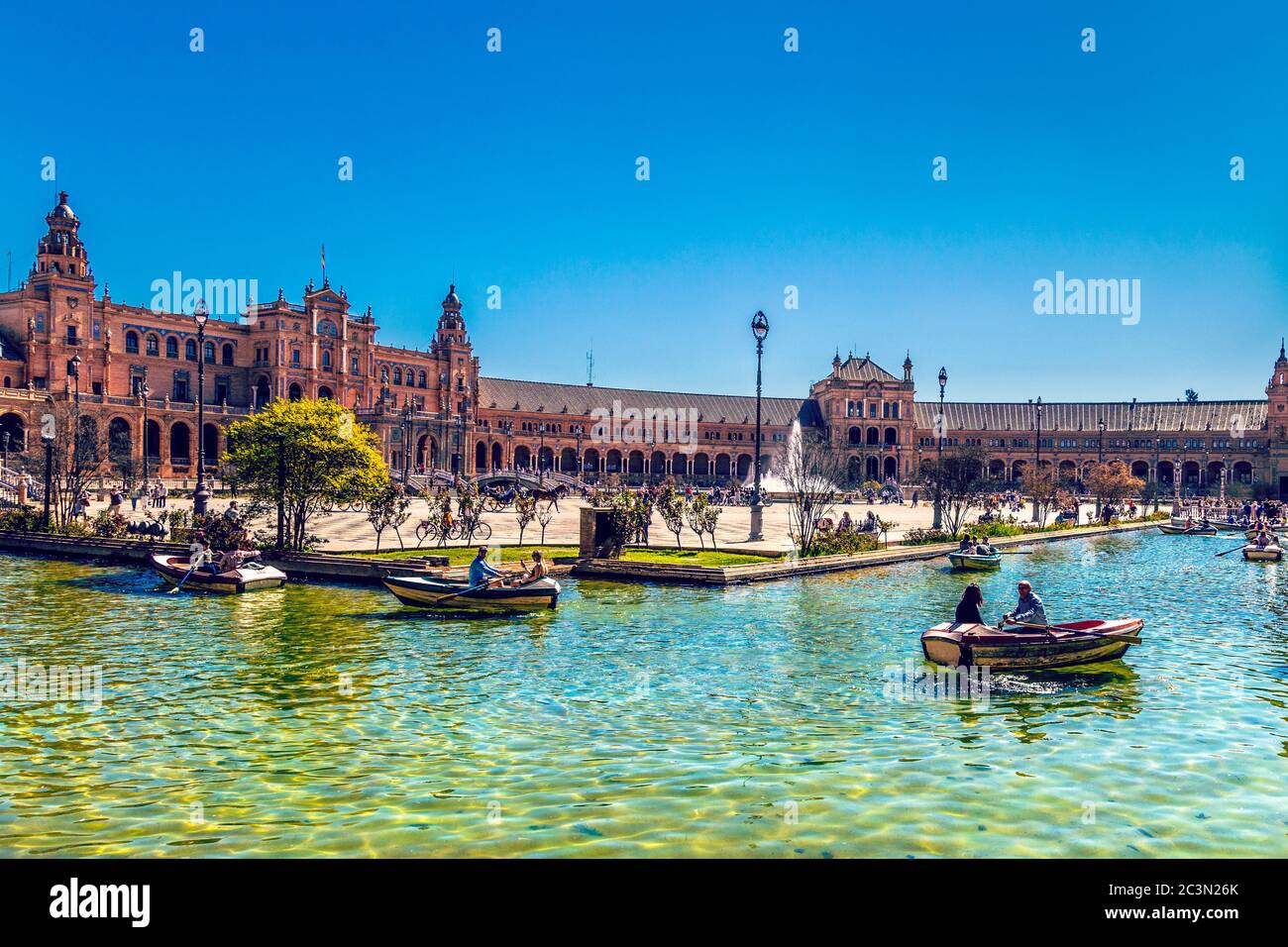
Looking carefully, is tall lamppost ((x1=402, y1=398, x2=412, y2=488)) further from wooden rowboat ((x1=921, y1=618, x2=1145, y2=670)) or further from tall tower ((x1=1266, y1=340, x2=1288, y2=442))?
tall tower ((x1=1266, y1=340, x2=1288, y2=442))

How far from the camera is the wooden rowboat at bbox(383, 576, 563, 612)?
21.2 m

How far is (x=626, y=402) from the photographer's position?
123 metres

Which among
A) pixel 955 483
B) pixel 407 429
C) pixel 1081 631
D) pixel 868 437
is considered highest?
pixel 868 437

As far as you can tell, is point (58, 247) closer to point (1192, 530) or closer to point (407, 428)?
point (407, 428)

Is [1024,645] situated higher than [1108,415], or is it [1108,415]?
[1108,415]

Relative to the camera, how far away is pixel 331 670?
1580cm

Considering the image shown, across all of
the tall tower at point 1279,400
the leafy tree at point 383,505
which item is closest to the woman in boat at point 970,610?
the leafy tree at point 383,505

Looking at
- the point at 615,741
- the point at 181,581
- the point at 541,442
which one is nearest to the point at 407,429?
the point at 541,442

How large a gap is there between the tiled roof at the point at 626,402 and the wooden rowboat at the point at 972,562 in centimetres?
8587

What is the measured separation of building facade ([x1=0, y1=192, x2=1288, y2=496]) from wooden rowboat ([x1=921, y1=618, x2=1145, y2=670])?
65.6m

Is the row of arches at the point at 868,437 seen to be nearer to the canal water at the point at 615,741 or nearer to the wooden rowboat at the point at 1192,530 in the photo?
the wooden rowboat at the point at 1192,530

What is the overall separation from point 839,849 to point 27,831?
7253 mm

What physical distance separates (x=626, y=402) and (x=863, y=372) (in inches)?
1214

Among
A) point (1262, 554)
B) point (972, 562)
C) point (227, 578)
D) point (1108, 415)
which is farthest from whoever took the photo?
point (1108, 415)
